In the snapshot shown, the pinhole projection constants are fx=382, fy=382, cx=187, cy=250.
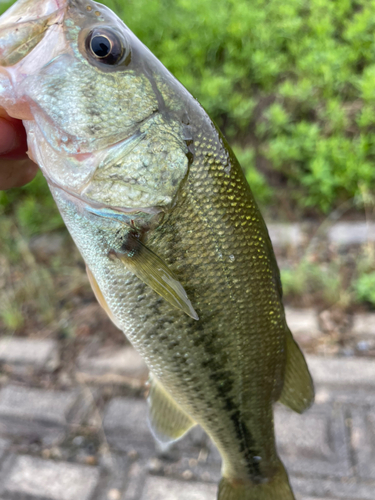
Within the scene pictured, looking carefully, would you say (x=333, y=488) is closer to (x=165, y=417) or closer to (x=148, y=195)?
(x=165, y=417)

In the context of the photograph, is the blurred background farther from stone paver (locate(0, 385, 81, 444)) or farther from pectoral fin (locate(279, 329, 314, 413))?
pectoral fin (locate(279, 329, 314, 413))

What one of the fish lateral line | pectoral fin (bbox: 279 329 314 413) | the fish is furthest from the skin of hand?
pectoral fin (bbox: 279 329 314 413)

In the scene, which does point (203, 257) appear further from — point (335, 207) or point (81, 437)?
point (335, 207)

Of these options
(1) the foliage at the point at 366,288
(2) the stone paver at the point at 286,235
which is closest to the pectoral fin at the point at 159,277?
(1) the foliage at the point at 366,288

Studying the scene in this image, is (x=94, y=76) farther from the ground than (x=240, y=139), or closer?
farther from the ground

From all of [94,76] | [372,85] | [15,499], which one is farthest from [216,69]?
[15,499]

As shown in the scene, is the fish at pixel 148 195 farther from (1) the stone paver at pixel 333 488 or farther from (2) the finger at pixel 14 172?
(1) the stone paver at pixel 333 488
